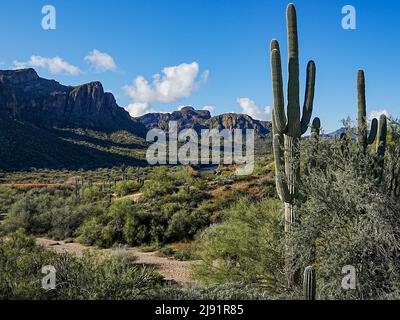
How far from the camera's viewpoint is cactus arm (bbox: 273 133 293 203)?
317 inches

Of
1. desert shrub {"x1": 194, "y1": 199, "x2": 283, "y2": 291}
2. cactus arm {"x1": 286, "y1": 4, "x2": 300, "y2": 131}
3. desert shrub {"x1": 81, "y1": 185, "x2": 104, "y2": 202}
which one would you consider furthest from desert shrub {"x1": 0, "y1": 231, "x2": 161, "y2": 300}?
desert shrub {"x1": 81, "y1": 185, "x2": 104, "y2": 202}

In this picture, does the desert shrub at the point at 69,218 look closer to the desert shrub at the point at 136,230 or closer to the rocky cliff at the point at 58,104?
the desert shrub at the point at 136,230

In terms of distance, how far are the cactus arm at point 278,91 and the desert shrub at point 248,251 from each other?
6.85ft

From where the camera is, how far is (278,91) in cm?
843

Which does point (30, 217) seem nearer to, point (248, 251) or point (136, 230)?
point (136, 230)

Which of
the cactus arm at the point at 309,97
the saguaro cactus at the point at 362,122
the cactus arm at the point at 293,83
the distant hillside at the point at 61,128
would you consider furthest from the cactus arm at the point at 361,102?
the distant hillside at the point at 61,128

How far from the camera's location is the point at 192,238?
19938 mm

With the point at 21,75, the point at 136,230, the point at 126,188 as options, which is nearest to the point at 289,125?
the point at 136,230

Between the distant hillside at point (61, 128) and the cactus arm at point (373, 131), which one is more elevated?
the distant hillside at point (61, 128)

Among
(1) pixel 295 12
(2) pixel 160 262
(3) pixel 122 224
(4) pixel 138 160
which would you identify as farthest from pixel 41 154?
(1) pixel 295 12

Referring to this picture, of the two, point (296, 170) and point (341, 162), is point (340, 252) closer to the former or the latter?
point (341, 162)

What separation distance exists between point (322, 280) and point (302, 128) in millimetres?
3637

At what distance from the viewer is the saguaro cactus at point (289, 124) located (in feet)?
26.4

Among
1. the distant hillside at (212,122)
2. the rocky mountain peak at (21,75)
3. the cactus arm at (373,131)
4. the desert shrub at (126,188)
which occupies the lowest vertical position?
the desert shrub at (126,188)
